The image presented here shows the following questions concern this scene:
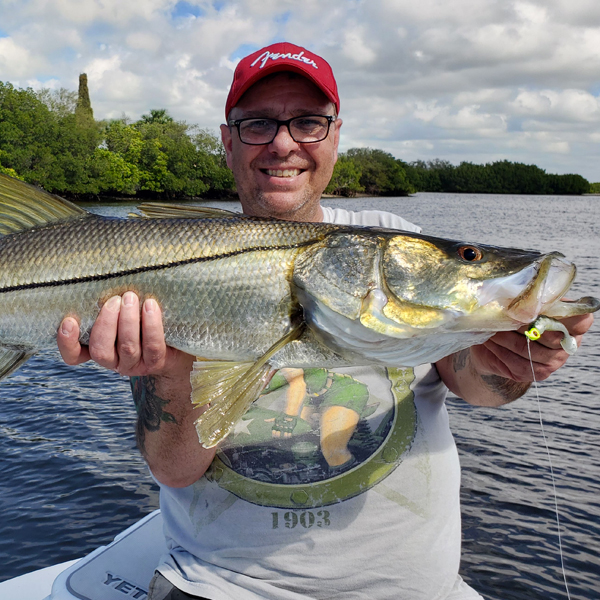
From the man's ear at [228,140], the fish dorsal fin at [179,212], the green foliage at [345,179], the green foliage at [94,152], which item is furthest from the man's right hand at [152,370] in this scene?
the green foliage at [345,179]

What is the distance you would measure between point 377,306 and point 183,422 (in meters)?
1.24

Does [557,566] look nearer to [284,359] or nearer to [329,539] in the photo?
[329,539]

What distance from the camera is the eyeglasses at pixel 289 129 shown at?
3.73 m

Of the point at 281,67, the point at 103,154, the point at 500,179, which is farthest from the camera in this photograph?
the point at 500,179

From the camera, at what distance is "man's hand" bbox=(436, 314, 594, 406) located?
7.54ft

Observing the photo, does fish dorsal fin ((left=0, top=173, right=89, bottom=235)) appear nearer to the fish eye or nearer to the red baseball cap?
the red baseball cap

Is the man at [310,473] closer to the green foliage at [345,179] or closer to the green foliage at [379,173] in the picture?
the green foliage at [345,179]

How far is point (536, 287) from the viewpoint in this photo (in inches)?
81.7

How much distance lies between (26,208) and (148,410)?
47.0 inches

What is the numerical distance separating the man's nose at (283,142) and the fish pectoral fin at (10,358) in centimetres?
193

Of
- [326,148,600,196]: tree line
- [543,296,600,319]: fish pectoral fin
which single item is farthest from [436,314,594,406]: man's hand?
[326,148,600,196]: tree line

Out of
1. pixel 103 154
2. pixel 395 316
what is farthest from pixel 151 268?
pixel 103 154

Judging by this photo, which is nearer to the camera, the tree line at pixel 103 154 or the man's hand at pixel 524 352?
the man's hand at pixel 524 352

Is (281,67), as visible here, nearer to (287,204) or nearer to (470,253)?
(287,204)
